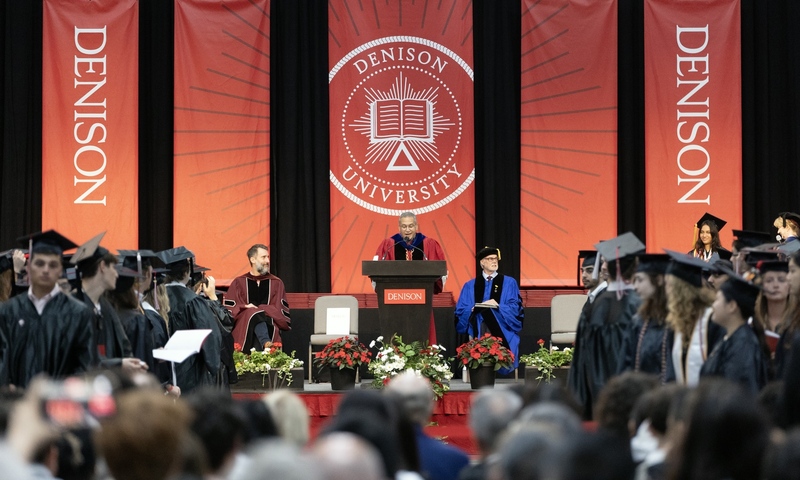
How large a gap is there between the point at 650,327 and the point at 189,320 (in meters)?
3.63

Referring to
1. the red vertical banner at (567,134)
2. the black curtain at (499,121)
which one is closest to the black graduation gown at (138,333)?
the red vertical banner at (567,134)

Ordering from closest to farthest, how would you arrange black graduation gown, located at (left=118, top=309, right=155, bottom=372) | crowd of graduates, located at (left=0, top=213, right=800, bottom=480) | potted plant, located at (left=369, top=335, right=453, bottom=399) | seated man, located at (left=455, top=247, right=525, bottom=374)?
crowd of graduates, located at (left=0, top=213, right=800, bottom=480), black graduation gown, located at (left=118, top=309, right=155, bottom=372), potted plant, located at (left=369, top=335, right=453, bottom=399), seated man, located at (left=455, top=247, right=525, bottom=374)

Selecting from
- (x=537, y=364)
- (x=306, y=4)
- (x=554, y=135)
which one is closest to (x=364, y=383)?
(x=537, y=364)

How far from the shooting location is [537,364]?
380 inches

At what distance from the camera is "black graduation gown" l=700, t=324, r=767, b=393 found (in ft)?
16.5

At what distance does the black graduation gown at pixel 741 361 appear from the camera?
5.04 meters

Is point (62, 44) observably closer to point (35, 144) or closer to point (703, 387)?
point (35, 144)

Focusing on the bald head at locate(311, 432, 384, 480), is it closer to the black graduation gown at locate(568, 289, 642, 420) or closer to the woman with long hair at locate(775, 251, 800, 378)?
the woman with long hair at locate(775, 251, 800, 378)

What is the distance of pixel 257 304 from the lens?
11.8m

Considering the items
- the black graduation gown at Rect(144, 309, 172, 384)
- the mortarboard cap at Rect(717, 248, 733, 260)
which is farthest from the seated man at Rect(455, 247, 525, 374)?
the black graduation gown at Rect(144, 309, 172, 384)

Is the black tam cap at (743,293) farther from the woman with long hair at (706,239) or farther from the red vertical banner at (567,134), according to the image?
the red vertical banner at (567,134)

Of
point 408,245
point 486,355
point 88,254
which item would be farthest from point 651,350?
point 408,245

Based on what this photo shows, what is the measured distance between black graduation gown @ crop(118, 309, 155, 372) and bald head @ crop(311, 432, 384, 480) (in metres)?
4.66

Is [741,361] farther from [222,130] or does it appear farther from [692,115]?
[222,130]
